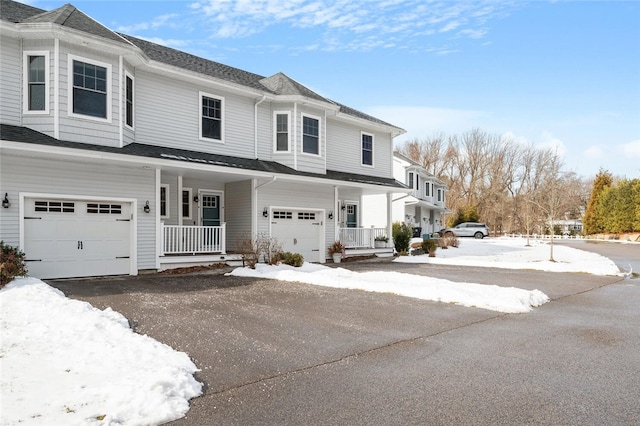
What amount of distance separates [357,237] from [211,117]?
821 cm

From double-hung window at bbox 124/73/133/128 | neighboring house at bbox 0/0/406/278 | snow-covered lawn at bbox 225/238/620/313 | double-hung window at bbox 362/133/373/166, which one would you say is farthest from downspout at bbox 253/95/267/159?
double-hung window at bbox 362/133/373/166

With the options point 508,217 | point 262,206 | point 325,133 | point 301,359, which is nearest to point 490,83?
point 325,133

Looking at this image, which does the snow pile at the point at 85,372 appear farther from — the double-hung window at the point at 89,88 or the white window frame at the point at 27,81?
the double-hung window at the point at 89,88

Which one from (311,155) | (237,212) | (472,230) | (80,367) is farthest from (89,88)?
(472,230)

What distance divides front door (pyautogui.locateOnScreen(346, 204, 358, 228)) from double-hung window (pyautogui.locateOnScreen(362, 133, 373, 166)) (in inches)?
89.6

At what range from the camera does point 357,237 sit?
1909 centimetres

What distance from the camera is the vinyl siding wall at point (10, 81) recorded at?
10559mm

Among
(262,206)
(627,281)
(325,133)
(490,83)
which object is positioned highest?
(490,83)

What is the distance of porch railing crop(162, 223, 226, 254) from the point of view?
42.6ft

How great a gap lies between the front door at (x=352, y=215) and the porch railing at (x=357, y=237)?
53.7 inches

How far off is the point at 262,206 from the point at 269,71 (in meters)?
6.88

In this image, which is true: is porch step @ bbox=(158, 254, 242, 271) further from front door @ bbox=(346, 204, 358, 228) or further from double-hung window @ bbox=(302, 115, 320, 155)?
front door @ bbox=(346, 204, 358, 228)

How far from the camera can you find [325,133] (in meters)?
17.5

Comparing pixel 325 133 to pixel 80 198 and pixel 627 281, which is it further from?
pixel 627 281
